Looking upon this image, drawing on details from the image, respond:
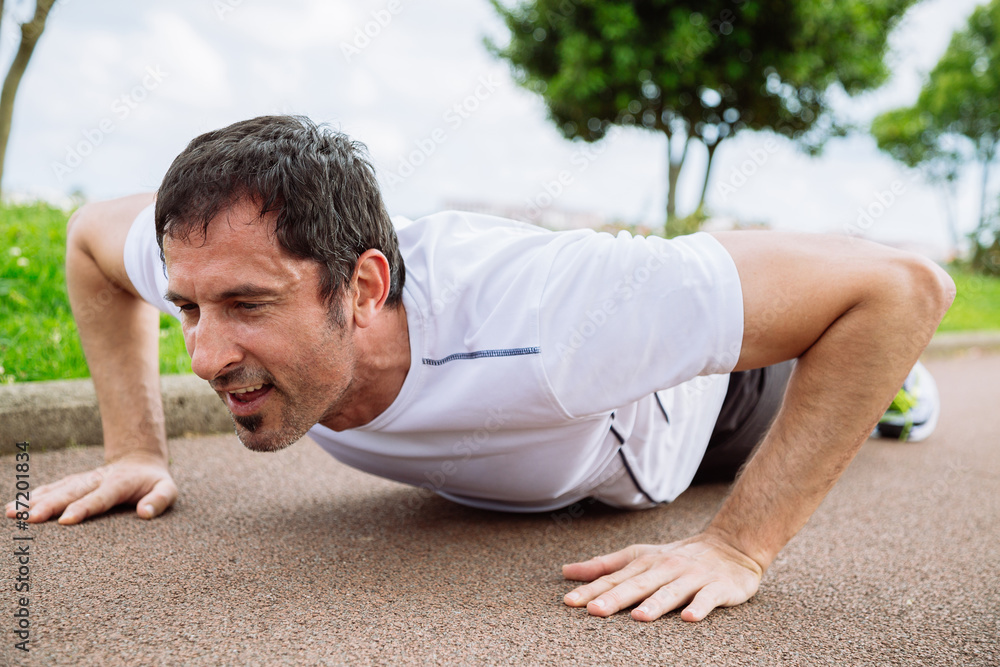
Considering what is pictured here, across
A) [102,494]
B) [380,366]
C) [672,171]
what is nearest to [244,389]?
[380,366]

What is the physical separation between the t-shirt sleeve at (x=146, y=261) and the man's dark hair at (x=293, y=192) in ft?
1.25

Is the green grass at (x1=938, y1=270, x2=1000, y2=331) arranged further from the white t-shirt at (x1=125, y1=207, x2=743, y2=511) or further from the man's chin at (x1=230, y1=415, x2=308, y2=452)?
the man's chin at (x1=230, y1=415, x2=308, y2=452)

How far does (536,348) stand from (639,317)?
0.25 metres

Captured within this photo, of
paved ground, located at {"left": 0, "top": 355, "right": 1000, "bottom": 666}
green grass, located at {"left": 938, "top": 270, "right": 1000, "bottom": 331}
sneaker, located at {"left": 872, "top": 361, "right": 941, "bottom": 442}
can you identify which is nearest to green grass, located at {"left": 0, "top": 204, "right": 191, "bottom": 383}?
paved ground, located at {"left": 0, "top": 355, "right": 1000, "bottom": 666}

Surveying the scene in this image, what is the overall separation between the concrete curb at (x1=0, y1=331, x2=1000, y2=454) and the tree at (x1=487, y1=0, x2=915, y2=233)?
27.0 feet

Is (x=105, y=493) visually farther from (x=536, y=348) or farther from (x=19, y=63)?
(x=19, y=63)

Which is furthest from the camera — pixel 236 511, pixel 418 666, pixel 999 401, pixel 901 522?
pixel 999 401

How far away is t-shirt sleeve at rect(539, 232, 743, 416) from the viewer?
1.81 meters

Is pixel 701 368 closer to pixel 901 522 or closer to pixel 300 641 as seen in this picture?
pixel 300 641

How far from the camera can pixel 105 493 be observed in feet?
7.69

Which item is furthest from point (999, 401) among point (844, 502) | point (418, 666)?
point (418, 666)

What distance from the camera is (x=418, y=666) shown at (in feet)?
5.05

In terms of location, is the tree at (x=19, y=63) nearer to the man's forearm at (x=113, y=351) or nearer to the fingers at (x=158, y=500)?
the man's forearm at (x=113, y=351)

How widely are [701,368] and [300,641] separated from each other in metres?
1.09
